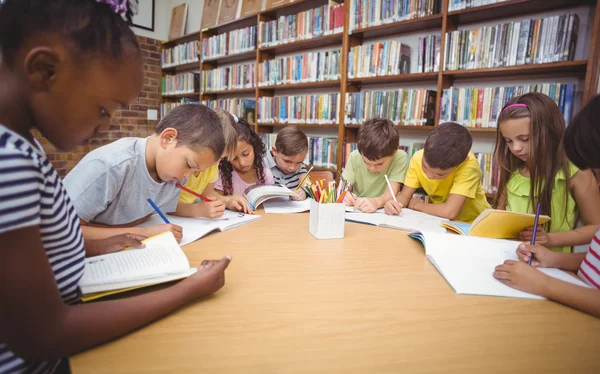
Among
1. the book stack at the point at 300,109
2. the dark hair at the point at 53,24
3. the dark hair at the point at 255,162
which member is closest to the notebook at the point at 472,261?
the dark hair at the point at 53,24

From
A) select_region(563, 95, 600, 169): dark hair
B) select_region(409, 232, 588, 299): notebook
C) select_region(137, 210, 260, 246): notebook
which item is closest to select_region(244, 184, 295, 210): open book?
select_region(137, 210, 260, 246): notebook

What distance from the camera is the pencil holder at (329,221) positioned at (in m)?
1.05

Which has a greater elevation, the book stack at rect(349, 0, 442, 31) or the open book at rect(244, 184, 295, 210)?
the book stack at rect(349, 0, 442, 31)

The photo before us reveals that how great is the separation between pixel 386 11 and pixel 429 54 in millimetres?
485

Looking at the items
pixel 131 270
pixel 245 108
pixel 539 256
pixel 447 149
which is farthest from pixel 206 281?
pixel 245 108

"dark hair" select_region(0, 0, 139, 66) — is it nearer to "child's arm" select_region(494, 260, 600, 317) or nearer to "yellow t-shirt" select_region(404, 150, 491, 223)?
"child's arm" select_region(494, 260, 600, 317)

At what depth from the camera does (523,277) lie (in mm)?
725

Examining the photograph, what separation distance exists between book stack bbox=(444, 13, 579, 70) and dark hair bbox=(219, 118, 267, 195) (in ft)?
4.78

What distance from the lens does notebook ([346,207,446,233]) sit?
121 centimetres

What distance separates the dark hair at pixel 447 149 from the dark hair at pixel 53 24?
4.45 feet

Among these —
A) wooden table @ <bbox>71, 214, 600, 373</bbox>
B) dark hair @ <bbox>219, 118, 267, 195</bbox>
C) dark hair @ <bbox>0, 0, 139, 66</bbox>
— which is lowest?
wooden table @ <bbox>71, 214, 600, 373</bbox>

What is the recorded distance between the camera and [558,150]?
1259mm

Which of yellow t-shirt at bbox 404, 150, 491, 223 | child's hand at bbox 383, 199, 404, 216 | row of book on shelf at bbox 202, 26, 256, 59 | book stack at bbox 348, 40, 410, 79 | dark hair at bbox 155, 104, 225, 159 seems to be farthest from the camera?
row of book on shelf at bbox 202, 26, 256, 59

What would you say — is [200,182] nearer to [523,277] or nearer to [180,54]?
[523,277]
